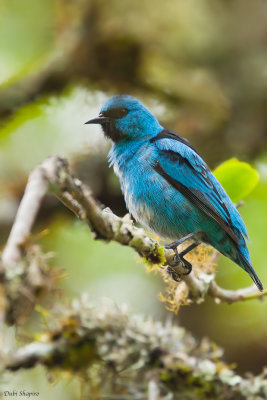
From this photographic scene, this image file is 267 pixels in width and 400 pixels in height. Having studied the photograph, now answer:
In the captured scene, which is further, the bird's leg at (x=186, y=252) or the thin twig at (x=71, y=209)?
the bird's leg at (x=186, y=252)

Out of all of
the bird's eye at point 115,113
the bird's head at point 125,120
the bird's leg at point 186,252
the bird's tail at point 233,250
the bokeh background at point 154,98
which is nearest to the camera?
the bird's leg at point 186,252

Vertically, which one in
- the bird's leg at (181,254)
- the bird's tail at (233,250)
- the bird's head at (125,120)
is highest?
the bird's head at (125,120)

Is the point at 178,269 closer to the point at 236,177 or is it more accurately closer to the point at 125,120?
the point at 236,177

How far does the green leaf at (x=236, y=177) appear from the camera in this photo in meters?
3.77

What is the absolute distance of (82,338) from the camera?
2396 millimetres

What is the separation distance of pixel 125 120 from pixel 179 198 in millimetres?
917

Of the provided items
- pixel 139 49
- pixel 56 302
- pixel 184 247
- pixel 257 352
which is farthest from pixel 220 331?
pixel 56 302

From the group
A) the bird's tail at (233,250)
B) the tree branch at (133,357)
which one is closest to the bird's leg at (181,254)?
the bird's tail at (233,250)

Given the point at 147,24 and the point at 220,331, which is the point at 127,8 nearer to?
the point at 147,24

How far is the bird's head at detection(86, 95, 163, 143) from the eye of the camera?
4.76m

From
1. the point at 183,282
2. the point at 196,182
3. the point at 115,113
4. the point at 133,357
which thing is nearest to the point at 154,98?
the point at 115,113

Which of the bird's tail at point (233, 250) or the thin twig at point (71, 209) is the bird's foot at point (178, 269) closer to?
the thin twig at point (71, 209)

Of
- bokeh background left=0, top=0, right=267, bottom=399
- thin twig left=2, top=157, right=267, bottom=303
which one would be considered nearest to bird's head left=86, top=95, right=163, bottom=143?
bokeh background left=0, top=0, right=267, bottom=399

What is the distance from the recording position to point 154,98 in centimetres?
644
